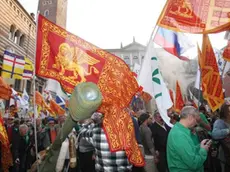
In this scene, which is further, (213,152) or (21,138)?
(21,138)

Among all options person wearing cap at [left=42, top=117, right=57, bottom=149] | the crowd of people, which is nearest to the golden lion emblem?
the crowd of people

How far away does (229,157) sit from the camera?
12.5 ft

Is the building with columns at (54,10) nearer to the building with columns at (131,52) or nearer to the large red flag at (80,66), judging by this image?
the building with columns at (131,52)

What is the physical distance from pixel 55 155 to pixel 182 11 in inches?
175

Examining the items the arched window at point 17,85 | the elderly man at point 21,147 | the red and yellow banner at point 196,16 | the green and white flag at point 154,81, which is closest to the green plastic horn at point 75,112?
the red and yellow banner at point 196,16

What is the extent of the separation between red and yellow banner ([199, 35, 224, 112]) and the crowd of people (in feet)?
1.67

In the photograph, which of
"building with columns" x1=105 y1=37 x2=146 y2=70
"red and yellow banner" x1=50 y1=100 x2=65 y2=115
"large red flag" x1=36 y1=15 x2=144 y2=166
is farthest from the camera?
"building with columns" x1=105 y1=37 x2=146 y2=70

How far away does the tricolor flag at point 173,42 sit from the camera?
288 inches

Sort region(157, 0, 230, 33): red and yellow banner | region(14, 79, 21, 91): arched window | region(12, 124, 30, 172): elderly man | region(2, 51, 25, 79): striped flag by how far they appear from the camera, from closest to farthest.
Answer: region(157, 0, 230, 33): red and yellow banner, region(12, 124, 30, 172): elderly man, region(2, 51, 25, 79): striped flag, region(14, 79, 21, 91): arched window

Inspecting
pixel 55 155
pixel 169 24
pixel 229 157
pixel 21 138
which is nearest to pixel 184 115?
pixel 229 157

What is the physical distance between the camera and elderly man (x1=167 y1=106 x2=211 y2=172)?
2648 mm

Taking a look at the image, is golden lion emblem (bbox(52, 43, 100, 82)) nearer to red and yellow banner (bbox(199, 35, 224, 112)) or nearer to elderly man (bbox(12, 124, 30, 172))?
red and yellow banner (bbox(199, 35, 224, 112))

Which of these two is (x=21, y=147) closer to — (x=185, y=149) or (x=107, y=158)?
(x=107, y=158)

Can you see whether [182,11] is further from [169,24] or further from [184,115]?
[184,115]
